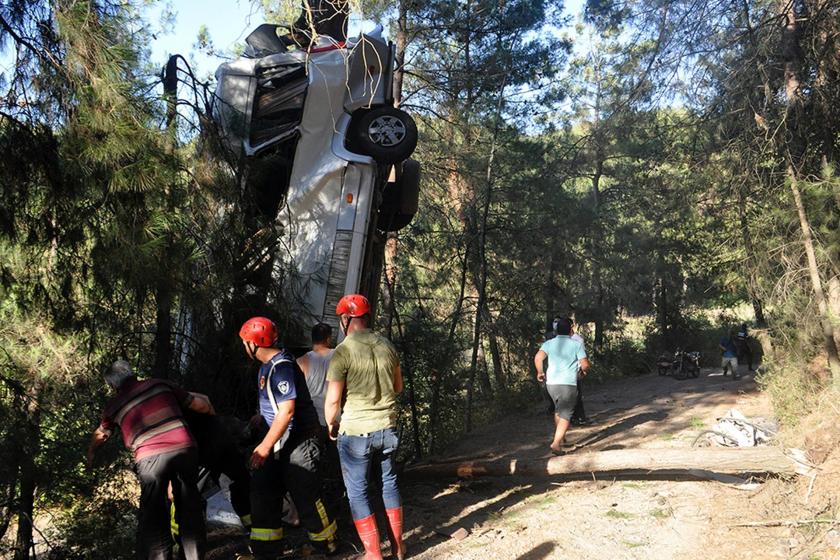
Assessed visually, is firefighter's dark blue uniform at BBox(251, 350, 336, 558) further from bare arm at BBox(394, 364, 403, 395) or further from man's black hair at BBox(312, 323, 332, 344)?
man's black hair at BBox(312, 323, 332, 344)

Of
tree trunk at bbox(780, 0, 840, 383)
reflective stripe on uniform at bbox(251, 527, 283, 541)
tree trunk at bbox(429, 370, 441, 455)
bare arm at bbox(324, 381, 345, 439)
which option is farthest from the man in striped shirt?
tree trunk at bbox(780, 0, 840, 383)

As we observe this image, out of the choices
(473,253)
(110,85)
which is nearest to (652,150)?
(473,253)

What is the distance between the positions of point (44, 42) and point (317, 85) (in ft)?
9.84

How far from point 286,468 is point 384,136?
3.58m

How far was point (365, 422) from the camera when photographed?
4.60 metres

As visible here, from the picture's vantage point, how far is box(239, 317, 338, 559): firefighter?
4574 mm

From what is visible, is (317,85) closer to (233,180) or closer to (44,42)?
(233,180)

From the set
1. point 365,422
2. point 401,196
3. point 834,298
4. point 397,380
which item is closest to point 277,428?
point 365,422

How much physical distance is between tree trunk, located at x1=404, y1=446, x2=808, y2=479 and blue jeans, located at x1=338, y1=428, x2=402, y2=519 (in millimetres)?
2144

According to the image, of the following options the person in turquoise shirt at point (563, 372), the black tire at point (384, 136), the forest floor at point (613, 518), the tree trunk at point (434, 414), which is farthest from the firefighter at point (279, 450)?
the tree trunk at point (434, 414)

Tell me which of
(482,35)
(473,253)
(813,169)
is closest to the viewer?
(813,169)

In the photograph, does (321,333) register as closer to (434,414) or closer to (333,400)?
(333,400)

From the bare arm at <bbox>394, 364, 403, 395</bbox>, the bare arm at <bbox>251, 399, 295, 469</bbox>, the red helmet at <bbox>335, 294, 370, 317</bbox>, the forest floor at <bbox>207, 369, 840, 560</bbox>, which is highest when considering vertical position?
the red helmet at <bbox>335, 294, 370, 317</bbox>

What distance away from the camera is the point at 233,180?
224 inches
